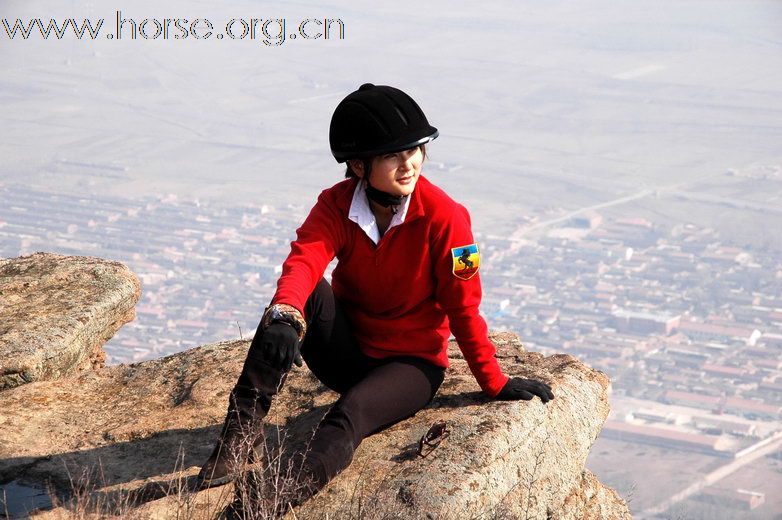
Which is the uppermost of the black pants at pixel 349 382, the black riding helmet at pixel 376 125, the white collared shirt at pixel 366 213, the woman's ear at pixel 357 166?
the black riding helmet at pixel 376 125

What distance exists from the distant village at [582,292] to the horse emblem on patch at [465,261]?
104 feet

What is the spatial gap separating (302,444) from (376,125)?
147 cm

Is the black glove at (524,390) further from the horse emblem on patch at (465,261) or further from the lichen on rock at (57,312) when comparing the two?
the lichen on rock at (57,312)

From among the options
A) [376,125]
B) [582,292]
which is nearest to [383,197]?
[376,125]

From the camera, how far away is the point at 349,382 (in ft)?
16.4

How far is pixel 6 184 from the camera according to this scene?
81438 millimetres

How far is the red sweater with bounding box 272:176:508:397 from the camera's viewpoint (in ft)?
15.2

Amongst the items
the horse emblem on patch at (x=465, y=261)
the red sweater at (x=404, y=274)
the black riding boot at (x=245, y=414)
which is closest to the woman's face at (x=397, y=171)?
the red sweater at (x=404, y=274)

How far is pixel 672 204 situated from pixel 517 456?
9322 centimetres

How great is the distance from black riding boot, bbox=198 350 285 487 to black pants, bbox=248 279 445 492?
0.92 feet

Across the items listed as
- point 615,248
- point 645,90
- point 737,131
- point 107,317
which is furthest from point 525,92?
point 107,317

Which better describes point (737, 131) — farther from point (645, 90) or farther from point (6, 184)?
point (6, 184)

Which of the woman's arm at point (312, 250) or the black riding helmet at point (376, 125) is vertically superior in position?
the black riding helmet at point (376, 125)

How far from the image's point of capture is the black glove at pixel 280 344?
4.12 meters
